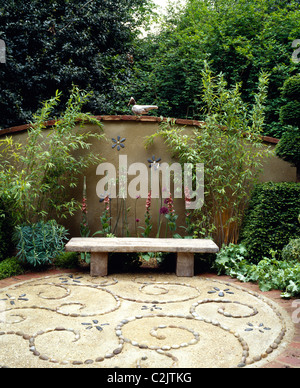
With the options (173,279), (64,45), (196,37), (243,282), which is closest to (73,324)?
(173,279)

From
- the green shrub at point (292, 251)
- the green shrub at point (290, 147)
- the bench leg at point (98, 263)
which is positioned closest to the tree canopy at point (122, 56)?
the green shrub at point (290, 147)

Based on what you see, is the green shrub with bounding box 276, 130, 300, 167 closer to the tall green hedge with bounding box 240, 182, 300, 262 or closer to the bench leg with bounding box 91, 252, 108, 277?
the tall green hedge with bounding box 240, 182, 300, 262

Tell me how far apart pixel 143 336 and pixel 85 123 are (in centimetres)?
338

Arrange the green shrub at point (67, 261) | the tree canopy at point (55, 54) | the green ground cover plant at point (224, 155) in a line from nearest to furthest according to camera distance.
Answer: the green shrub at point (67, 261)
the green ground cover plant at point (224, 155)
the tree canopy at point (55, 54)

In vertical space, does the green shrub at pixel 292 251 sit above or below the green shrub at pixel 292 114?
below

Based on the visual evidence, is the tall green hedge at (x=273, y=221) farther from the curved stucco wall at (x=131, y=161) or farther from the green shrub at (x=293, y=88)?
the green shrub at (x=293, y=88)

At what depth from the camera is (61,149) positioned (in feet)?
14.4

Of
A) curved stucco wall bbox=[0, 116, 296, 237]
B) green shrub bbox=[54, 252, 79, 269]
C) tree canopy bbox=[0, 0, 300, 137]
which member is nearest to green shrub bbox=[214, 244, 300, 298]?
curved stucco wall bbox=[0, 116, 296, 237]

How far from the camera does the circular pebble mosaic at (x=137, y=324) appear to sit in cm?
214

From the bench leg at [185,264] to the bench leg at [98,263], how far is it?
826 mm

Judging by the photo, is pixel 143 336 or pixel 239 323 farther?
pixel 239 323

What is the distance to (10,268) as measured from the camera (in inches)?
154
